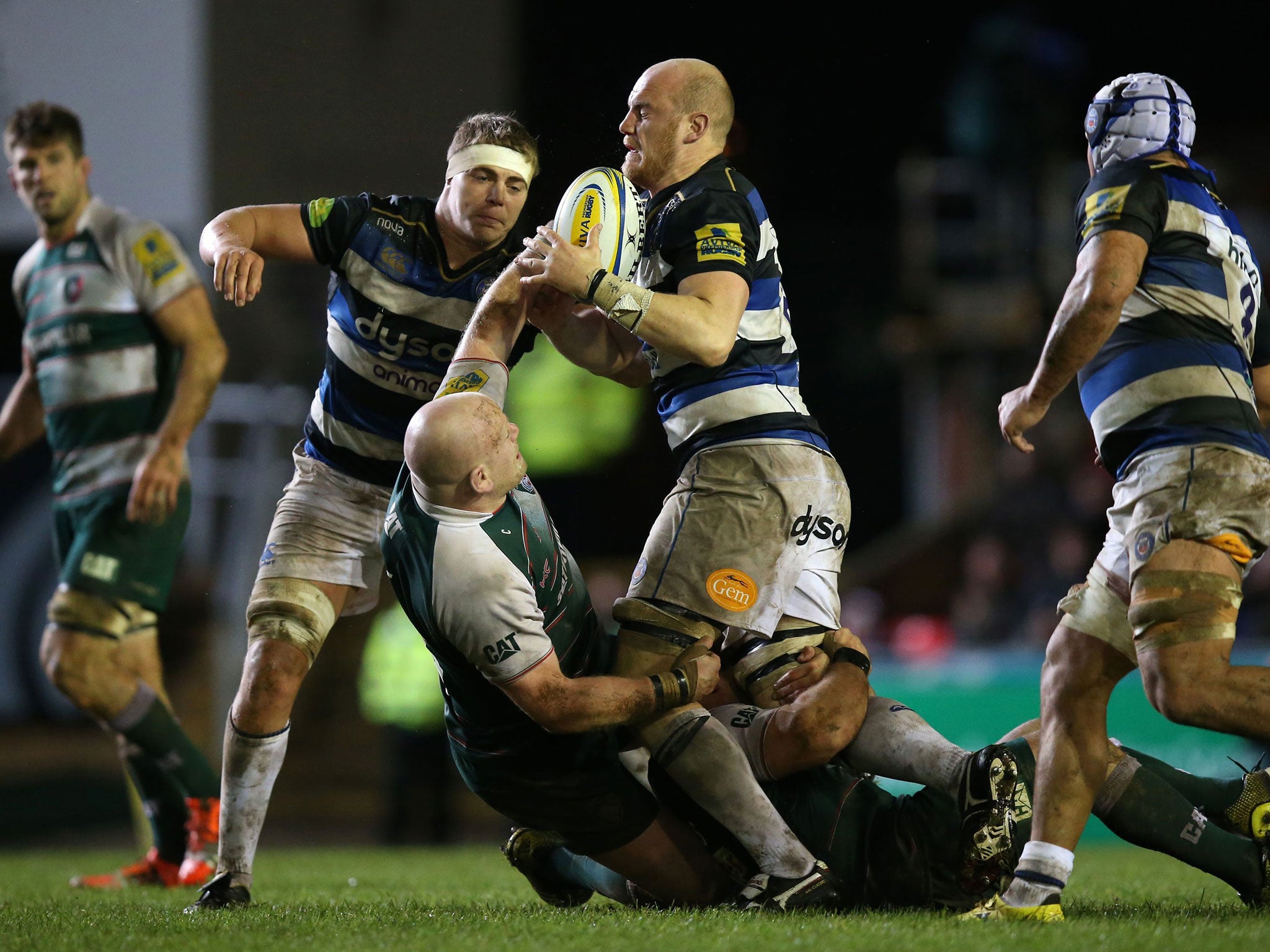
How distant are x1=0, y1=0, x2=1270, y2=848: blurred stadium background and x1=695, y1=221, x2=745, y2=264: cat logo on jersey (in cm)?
102

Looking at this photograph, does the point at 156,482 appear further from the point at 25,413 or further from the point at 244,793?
the point at 244,793

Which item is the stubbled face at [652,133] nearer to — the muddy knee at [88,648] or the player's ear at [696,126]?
the player's ear at [696,126]

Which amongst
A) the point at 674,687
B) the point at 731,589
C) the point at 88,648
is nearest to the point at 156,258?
the point at 88,648

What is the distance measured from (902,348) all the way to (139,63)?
10732 mm

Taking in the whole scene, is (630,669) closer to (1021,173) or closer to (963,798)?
(963,798)

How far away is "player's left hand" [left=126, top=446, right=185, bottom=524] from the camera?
5.70 metres

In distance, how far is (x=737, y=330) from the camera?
3.95 metres

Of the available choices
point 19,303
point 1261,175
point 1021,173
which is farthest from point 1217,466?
point 1261,175

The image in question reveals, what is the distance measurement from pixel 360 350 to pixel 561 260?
1163 millimetres

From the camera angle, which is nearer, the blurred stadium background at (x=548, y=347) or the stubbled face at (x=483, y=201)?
the stubbled face at (x=483, y=201)

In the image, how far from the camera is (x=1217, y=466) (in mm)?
3600

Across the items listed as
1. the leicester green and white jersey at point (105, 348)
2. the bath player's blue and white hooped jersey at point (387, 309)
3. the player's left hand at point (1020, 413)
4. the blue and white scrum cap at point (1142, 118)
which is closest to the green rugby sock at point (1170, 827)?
the player's left hand at point (1020, 413)

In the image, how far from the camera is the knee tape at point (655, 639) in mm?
3844

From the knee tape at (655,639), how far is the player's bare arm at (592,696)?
138 mm
